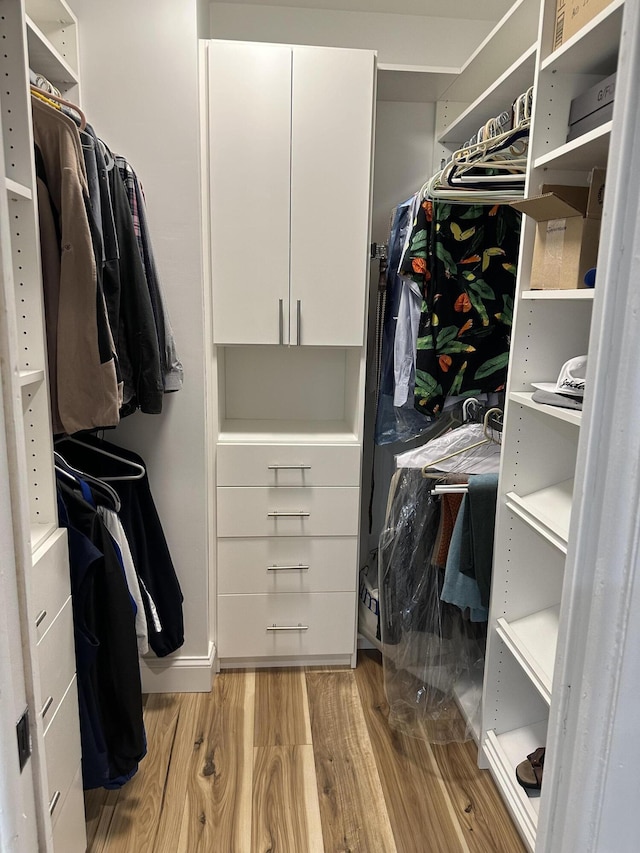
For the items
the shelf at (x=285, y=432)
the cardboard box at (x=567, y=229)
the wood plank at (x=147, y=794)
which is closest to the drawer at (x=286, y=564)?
the shelf at (x=285, y=432)

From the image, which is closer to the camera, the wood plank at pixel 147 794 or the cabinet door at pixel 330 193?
the wood plank at pixel 147 794

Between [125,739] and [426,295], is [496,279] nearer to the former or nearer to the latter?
[426,295]

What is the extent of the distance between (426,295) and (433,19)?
1.16 m

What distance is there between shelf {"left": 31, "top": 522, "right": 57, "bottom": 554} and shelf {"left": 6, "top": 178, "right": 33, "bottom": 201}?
686mm

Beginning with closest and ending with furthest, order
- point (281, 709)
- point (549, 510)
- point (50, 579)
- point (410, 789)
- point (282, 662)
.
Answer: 1. point (50, 579)
2. point (549, 510)
3. point (410, 789)
4. point (281, 709)
5. point (282, 662)

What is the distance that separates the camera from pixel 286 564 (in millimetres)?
2344

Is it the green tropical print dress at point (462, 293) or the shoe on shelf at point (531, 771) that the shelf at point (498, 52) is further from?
the shoe on shelf at point (531, 771)

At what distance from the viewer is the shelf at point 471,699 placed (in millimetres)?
2033

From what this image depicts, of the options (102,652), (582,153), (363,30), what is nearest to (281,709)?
(102,652)

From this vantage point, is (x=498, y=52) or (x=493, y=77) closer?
(x=498, y=52)

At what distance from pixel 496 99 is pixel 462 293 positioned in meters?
0.62

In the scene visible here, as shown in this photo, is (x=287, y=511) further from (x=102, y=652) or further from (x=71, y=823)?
(x=71, y=823)

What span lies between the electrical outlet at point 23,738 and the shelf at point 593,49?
1575mm

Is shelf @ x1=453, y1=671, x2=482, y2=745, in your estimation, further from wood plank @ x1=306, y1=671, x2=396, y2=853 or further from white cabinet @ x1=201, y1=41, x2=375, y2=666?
white cabinet @ x1=201, y1=41, x2=375, y2=666
